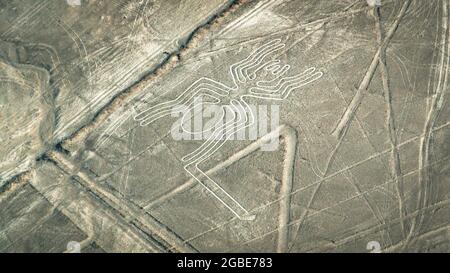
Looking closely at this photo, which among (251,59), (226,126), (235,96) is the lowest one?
(226,126)

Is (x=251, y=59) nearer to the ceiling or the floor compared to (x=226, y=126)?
nearer to the ceiling

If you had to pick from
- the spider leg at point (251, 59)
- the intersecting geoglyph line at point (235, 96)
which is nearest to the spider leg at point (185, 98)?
the intersecting geoglyph line at point (235, 96)

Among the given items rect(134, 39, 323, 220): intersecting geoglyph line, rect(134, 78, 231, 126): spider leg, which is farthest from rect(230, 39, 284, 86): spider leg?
rect(134, 78, 231, 126): spider leg

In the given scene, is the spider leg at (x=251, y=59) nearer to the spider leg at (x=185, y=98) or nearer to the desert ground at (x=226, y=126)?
the desert ground at (x=226, y=126)

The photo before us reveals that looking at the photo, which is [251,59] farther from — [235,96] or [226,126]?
[226,126]

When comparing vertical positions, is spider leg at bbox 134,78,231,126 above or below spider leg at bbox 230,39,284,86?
below

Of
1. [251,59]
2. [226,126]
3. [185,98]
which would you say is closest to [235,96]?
[226,126]

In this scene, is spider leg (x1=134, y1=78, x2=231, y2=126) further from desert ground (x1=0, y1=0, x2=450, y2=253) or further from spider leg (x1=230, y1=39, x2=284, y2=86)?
spider leg (x1=230, y1=39, x2=284, y2=86)

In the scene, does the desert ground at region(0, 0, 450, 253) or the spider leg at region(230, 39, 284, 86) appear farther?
the spider leg at region(230, 39, 284, 86)
